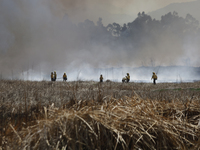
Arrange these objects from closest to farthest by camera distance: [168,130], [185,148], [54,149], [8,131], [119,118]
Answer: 1. [54,149]
2. [185,148]
3. [168,130]
4. [119,118]
5. [8,131]

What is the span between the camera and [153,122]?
70.8 inches

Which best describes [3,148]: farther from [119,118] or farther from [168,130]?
[168,130]

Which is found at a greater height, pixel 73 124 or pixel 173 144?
pixel 73 124

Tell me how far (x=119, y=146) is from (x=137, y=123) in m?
0.34

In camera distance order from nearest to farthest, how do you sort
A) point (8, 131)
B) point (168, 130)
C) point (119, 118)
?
point (168, 130)
point (119, 118)
point (8, 131)

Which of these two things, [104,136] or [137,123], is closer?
[104,136]

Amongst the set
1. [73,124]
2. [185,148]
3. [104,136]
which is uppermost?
[73,124]

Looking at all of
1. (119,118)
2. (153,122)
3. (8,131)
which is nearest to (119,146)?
(119,118)

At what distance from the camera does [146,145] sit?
1637 mm

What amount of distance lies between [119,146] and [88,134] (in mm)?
339

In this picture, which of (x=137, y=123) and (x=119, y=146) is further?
(x=137, y=123)

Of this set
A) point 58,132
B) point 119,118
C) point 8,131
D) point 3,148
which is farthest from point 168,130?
point 8,131

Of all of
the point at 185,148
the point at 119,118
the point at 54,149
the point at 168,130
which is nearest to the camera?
the point at 54,149

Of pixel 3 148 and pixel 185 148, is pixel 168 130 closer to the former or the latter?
pixel 185 148
